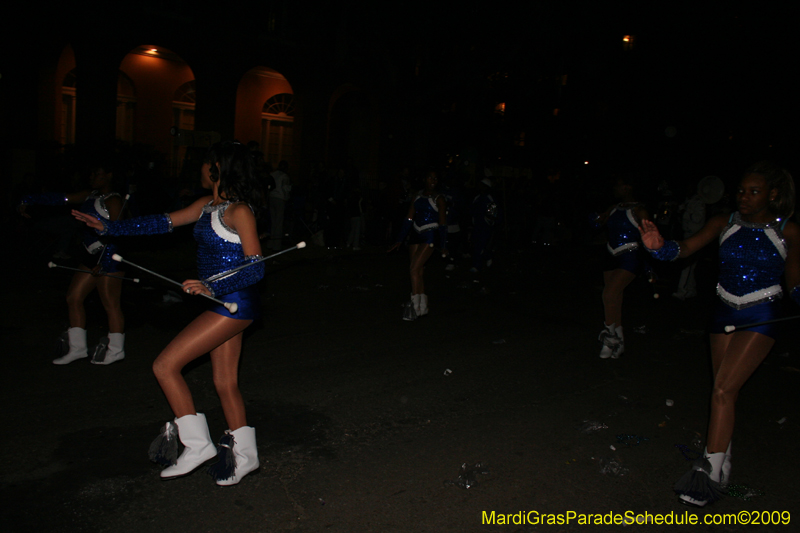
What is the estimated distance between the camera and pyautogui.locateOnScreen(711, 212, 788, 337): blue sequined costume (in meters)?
3.98

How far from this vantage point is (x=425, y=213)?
8766 mm

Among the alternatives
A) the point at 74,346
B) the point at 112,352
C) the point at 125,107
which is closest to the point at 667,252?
the point at 112,352

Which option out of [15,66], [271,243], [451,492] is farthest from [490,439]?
[15,66]

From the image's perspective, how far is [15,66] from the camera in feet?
63.2

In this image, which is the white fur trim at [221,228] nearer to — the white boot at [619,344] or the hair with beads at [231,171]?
the hair with beads at [231,171]

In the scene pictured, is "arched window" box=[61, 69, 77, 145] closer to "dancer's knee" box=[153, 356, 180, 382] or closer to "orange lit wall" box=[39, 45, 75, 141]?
"orange lit wall" box=[39, 45, 75, 141]

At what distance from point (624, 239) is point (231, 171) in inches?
178

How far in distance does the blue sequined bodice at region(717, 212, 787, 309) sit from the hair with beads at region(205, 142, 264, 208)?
3152mm

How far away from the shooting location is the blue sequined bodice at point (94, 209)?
5.73 metres

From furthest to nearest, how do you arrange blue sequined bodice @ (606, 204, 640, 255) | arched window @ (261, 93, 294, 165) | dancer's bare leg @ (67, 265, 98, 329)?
arched window @ (261, 93, 294, 165) < blue sequined bodice @ (606, 204, 640, 255) < dancer's bare leg @ (67, 265, 98, 329)

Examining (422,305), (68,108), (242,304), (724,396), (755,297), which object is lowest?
(422,305)

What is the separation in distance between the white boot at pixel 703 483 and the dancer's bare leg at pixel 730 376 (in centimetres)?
8

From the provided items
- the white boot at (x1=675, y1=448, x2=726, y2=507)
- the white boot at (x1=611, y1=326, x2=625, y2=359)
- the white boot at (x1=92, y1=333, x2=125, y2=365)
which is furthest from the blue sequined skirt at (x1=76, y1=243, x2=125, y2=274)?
the white boot at (x1=611, y1=326, x2=625, y2=359)

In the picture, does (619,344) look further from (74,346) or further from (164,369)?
(74,346)
